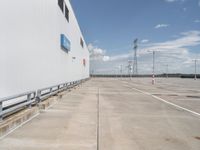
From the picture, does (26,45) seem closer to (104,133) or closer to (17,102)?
(17,102)

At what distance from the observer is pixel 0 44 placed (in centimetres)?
913

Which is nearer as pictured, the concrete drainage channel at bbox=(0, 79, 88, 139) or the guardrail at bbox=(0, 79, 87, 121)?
the concrete drainage channel at bbox=(0, 79, 88, 139)

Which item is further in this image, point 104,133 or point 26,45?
point 26,45

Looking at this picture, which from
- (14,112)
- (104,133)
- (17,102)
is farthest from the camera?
(17,102)

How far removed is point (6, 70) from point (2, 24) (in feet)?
5.41

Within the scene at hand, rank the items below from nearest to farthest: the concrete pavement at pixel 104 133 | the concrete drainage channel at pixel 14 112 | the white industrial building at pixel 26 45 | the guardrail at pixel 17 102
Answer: the concrete pavement at pixel 104 133 → the concrete drainage channel at pixel 14 112 → the guardrail at pixel 17 102 → the white industrial building at pixel 26 45

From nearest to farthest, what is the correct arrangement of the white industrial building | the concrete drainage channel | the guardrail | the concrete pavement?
1. the concrete pavement
2. the concrete drainage channel
3. the guardrail
4. the white industrial building

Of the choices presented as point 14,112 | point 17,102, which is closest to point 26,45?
point 17,102

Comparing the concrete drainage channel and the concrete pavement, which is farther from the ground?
the concrete drainage channel

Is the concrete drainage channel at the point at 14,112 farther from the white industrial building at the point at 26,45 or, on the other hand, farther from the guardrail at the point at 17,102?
the white industrial building at the point at 26,45

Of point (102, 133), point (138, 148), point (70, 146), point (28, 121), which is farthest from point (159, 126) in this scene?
point (28, 121)

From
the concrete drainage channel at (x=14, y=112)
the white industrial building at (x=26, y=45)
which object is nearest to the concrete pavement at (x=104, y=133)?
the concrete drainage channel at (x=14, y=112)

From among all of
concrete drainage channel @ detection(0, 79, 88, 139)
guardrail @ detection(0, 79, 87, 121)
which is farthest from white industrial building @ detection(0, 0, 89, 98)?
concrete drainage channel @ detection(0, 79, 88, 139)

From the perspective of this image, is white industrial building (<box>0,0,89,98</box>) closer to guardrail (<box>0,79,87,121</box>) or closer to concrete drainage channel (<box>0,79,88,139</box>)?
guardrail (<box>0,79,87,121</box>)
